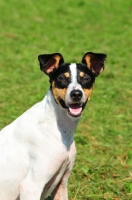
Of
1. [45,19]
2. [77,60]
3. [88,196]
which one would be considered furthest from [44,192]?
[45,19]

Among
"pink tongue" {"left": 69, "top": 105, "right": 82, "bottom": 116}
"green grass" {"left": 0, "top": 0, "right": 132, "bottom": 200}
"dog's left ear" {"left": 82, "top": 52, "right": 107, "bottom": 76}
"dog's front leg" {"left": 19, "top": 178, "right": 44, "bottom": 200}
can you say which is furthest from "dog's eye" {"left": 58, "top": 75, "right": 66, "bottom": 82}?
"green grass" {"left": 0, "top": 0, "right": 132, "bottom": 200}

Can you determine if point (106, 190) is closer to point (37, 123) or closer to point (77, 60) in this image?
point (37, 123)

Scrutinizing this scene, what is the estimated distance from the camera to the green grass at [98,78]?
26.0ft

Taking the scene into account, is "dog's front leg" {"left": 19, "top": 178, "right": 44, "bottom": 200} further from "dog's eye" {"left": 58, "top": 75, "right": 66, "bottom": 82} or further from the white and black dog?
"dog's eye" {"left": 58, "top": 75, "right": 66, "bottom": 82}

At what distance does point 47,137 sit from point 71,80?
0.65m

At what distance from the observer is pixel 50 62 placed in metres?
6.04

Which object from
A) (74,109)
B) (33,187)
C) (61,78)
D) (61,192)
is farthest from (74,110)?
(61,192)

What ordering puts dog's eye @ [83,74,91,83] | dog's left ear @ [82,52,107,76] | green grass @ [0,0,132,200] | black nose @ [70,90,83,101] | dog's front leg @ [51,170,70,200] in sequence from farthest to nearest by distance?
1. green grass @ [0,0,132,200]
2. dog's front leg @ [51,170,70,200]
3. dog's left ear @ [82,52,107,76]
4. dog's eye @ [83,74,91,83]
5. black nose @ [70,90,83,101]

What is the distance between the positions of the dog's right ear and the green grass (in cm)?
196

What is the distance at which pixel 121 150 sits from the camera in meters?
8.77

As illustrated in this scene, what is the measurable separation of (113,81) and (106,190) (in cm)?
475

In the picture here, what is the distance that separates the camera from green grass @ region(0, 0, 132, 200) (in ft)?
26.0

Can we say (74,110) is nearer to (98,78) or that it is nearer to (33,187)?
(33,187)

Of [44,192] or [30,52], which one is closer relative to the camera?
[44,192]
